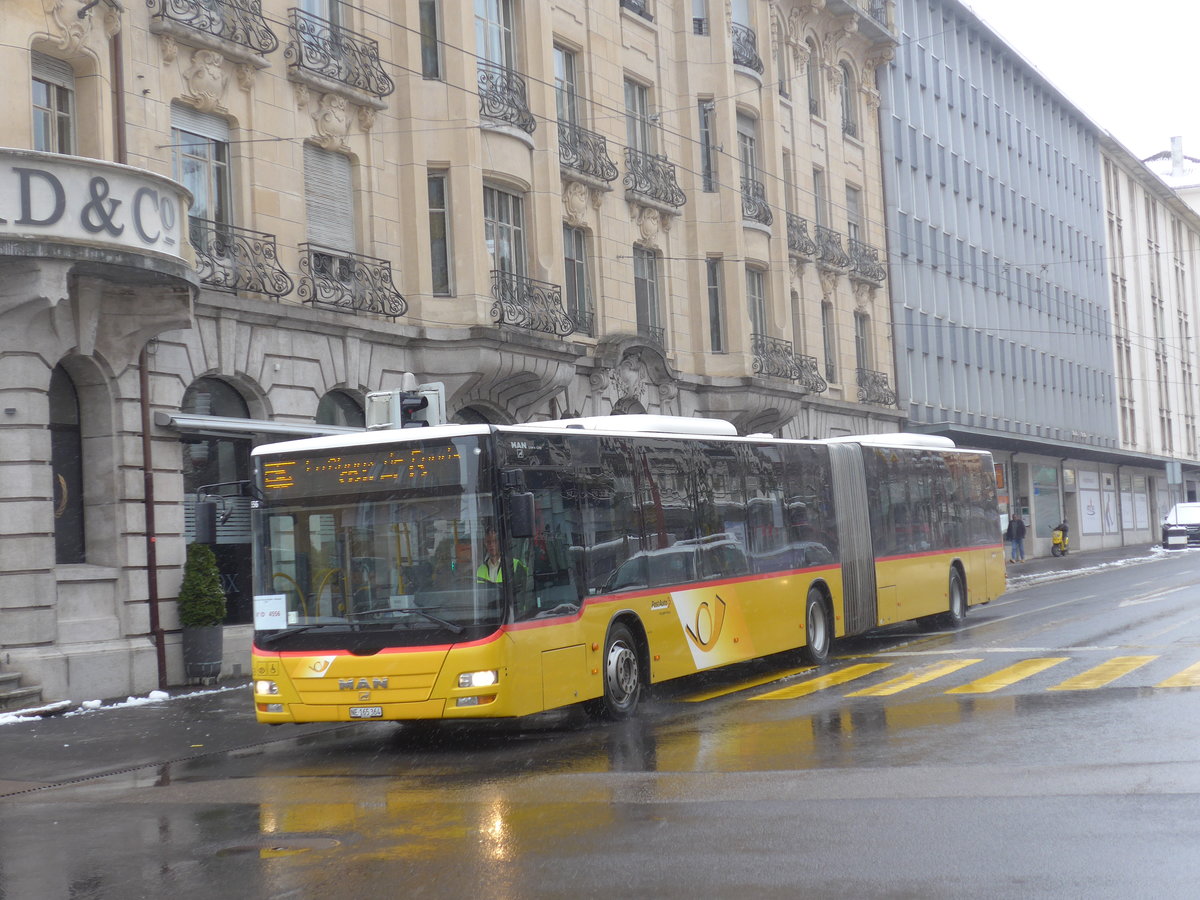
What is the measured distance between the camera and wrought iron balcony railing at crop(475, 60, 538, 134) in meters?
25.8

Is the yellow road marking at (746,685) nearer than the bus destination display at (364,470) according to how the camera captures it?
No

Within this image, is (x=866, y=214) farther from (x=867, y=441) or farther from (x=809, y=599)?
(x=809, y=599)

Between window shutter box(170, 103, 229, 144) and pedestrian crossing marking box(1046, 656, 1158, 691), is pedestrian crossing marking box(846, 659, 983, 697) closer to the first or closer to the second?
pedestrian crossing marking box(1046, 656, 1158, 691)

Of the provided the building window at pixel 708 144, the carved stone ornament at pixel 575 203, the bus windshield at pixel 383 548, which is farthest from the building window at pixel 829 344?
the bus windshield at pixel 383 548

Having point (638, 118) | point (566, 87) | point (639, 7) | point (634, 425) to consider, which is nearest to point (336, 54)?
point (566, 87)

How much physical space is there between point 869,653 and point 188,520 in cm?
915

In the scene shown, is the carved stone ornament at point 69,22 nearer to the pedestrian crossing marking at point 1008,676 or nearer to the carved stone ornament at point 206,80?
the carved stone ornament at point 206,80

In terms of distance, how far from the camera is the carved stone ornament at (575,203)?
95.5 ft

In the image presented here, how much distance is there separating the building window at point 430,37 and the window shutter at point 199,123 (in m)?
4.76

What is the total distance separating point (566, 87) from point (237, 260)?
10603mm

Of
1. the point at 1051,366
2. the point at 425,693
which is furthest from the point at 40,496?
the point at 1051,366

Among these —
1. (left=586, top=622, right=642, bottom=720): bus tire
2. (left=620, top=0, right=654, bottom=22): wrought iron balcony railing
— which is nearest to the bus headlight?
(left=586, top=622, right=642, bottom=720): bus tire

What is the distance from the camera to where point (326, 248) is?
2302cm

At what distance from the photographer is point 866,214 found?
1777 inches
